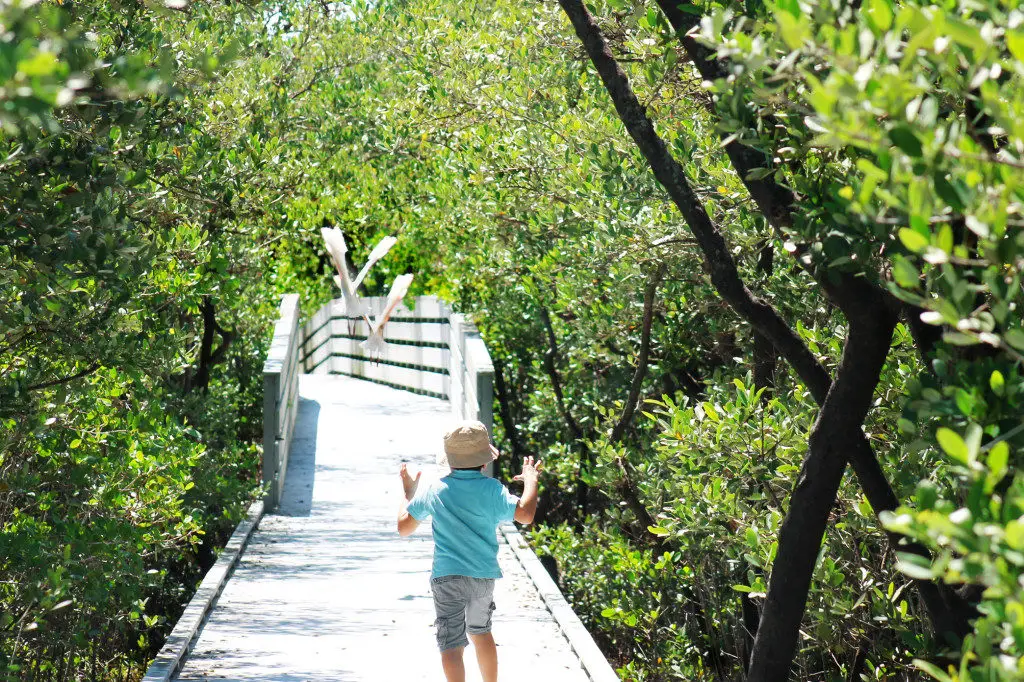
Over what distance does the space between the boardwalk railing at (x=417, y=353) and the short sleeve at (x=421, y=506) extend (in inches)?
178

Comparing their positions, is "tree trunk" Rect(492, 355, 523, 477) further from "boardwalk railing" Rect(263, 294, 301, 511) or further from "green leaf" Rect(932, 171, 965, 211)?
"green leaf" Rect(932, 171, 965, 211)

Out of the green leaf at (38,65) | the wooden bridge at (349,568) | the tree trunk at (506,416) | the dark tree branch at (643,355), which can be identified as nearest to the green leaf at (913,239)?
the green leaf at (38,65)

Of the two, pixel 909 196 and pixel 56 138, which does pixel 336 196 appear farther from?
pixel 909 196

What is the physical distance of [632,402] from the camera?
8.54 m

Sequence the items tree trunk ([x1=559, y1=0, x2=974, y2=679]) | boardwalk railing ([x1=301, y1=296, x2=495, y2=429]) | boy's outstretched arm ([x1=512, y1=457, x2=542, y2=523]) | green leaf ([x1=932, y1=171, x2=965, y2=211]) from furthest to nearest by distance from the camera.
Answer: boardwalk railing ([x1=301, y1=296, x2=495, y2=429])
boy's outstretched arm ([x1=512, y1=457, x2=542, y2=523])
tree trunk ([x1=559, y1=0, x2=974, y2=679])
green leaf ([x1=932, y1=171, x2=965, y2=211])

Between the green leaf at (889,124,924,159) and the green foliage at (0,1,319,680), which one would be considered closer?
the green leaf at (889,124,924,159)

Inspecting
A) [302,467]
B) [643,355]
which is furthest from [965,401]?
[302,467]

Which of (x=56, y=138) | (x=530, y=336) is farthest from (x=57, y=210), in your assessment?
(x=530, y=336)

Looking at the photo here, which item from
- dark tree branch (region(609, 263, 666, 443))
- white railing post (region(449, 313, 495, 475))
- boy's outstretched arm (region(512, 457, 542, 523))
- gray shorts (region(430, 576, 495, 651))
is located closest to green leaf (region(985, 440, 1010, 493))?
boy's outstretched arm (region(512, 457, 542, 523))

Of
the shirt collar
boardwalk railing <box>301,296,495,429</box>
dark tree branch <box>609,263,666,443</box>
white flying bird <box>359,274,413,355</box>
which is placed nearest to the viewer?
the shirt collar

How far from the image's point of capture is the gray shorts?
4945mm

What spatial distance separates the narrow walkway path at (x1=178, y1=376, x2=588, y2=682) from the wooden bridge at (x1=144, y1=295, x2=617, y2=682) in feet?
0.05

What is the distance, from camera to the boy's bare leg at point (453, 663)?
4996 millimetres

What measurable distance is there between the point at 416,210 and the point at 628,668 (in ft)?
27.7
